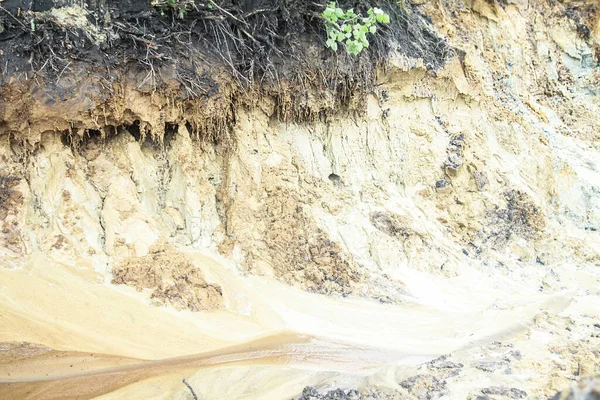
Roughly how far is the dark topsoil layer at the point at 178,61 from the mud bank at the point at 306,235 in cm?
4

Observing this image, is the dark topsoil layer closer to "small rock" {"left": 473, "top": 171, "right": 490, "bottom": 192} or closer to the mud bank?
the mud bank

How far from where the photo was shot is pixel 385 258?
6148mm

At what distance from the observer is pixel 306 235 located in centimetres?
603

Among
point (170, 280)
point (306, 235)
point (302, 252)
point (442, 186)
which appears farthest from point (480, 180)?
point (170, 280)

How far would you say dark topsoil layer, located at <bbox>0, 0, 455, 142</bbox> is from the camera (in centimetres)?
516

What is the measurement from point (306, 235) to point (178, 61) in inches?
101

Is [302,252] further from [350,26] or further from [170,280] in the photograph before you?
[350,26]

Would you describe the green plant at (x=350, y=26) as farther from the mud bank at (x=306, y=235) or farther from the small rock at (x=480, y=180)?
the small rock at (x=480, y=180)

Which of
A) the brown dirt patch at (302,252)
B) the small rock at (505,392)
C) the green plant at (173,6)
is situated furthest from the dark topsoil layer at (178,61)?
the small rock at (505,392)

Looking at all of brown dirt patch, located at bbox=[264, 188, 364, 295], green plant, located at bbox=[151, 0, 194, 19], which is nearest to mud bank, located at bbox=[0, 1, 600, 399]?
brown dirt patch, located at bbox=[264, 188, 364, 295]

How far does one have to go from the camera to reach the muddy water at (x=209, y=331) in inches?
161

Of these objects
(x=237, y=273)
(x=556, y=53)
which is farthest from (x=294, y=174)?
(x=556, y=53)

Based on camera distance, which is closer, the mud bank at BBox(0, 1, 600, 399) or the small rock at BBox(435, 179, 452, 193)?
the mud bank at BBox(0, 1, 600, 399)

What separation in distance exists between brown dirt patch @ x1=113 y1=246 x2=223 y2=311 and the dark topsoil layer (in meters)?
1.60
